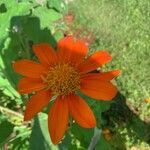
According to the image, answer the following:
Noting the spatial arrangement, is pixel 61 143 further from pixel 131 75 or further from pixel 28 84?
pixel 131 75

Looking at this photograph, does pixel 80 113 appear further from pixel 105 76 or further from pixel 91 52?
pixel 91 52

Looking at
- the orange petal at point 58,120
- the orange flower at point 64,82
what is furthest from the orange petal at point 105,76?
the orange petal at point 58,120

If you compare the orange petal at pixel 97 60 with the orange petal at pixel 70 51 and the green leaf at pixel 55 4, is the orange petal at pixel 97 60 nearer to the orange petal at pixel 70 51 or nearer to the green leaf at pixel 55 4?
the orange petal at pixel 70 51

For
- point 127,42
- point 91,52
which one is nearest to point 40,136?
point 91,52

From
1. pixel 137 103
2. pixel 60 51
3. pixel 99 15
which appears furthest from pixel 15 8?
pixel 99 15

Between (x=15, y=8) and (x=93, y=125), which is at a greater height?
(x=15, y=8)

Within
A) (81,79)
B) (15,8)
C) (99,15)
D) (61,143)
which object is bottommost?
(99,15)
